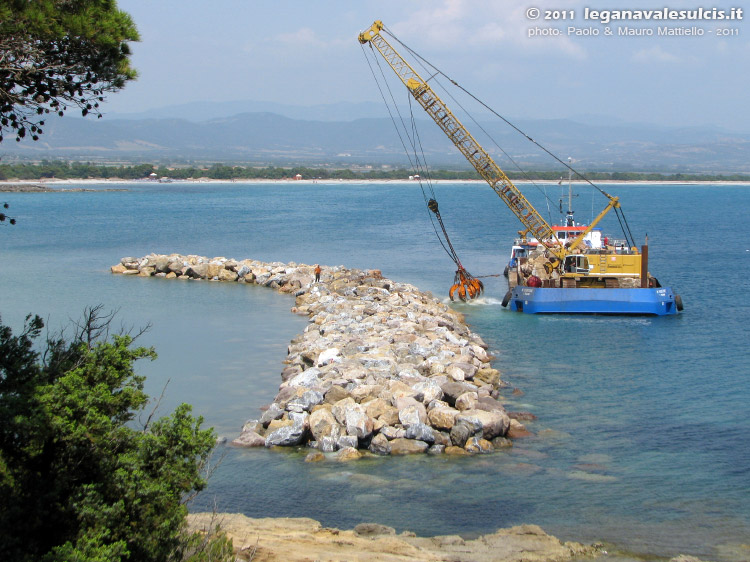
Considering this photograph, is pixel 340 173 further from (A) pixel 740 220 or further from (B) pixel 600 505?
(B) pixel 600 505

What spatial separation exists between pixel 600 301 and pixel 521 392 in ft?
40.5

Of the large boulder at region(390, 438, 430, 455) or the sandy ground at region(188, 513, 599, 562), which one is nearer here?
the sandy ground at region(188, 513, 599, 562)

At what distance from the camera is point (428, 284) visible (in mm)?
38719

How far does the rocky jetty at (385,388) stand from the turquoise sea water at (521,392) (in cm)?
59

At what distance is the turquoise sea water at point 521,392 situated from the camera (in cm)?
1275

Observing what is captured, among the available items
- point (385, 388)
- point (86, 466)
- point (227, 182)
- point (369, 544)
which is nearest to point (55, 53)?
point (86, 466)

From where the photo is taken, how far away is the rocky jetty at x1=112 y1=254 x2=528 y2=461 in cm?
1555

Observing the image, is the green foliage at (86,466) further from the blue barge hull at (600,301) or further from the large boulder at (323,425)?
the blue barge hull at (600,301)

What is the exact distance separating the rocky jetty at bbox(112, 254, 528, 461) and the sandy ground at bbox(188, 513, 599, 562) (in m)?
3.40

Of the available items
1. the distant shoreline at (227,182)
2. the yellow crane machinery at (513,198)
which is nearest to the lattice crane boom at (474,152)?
the yellow crane machinery at (513,198)

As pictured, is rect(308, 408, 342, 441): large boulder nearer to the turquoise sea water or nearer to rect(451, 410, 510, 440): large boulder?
the turquoise sea water

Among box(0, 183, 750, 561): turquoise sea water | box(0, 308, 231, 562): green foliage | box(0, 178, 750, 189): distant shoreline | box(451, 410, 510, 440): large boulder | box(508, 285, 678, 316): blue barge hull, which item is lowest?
box(0, 183, 750, 561): turquoise sea water

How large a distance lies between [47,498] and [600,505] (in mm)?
8696

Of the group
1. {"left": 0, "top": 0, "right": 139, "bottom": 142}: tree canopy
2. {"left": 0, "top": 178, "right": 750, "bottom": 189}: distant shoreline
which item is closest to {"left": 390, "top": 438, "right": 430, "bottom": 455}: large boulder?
{"left": 0, "top": 0, "right": 139, "bottom": 142}: tree canopy
